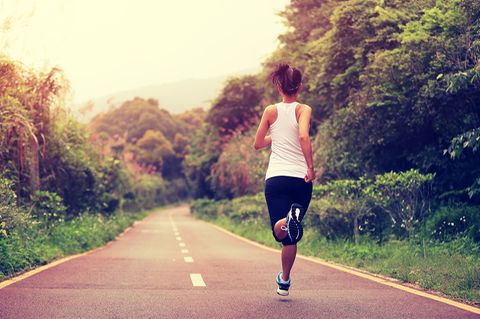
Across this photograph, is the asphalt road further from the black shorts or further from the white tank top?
the white tank top

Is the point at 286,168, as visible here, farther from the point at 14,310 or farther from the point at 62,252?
the point at 62,252

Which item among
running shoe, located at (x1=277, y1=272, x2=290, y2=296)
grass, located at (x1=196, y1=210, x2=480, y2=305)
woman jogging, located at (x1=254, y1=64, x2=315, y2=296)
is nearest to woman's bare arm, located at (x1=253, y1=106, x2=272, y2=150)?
woman jogging, located at (x1=254, y1=64, x2=315, y2=296)

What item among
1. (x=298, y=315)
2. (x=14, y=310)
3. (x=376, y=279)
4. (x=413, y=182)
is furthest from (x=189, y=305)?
(x=413, y=182)

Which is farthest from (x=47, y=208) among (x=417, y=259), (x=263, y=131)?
(x=263, y=131)

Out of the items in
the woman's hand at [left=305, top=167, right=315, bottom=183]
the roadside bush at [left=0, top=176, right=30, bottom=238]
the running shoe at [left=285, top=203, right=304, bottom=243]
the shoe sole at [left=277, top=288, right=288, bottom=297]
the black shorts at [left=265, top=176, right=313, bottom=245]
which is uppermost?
the woman's hand at [left=305, top=167, right=315, bottom=183]

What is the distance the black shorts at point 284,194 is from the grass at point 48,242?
3.67 metres

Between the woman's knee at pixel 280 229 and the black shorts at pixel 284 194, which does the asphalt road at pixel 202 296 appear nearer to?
the woman's knee at pixel 280 229

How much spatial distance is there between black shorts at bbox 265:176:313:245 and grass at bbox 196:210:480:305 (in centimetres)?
191

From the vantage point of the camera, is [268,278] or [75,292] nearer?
[75,292]

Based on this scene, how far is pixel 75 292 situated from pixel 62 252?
6.10 meters

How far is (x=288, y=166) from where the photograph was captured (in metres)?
5.96

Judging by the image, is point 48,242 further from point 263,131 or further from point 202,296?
point 263,131

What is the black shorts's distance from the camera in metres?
5.91

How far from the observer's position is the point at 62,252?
40.7 ft
